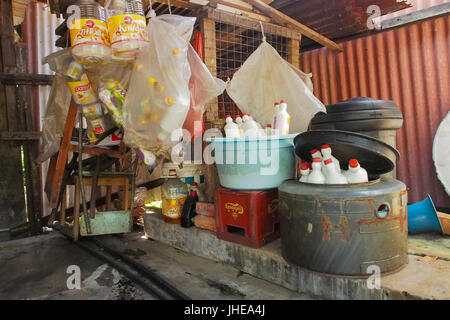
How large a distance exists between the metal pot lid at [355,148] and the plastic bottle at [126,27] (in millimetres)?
1394

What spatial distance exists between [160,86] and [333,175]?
1389 millimetres

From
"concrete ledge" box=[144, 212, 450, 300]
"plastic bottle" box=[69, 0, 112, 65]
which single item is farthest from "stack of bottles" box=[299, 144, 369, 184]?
"plastic bottle" box=[69, 0, 112, 65]

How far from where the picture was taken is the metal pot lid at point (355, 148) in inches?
75.3

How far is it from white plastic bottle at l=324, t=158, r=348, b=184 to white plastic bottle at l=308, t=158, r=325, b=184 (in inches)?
2.2

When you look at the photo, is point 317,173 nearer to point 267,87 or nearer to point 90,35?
point 267,87

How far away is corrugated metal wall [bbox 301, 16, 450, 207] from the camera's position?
379 centimetres

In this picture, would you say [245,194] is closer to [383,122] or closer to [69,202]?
[383,122]

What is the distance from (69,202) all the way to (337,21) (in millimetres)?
4553

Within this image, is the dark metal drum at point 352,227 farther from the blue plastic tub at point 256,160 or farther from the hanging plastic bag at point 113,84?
the hanging plastic bag at point 113,84

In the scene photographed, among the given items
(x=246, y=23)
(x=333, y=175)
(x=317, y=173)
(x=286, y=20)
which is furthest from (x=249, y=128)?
(x=286, y=20)

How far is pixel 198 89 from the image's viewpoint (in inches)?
114

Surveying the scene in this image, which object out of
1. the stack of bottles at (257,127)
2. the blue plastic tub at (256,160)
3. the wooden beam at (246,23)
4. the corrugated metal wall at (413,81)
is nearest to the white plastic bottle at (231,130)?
the stack of bottles at (257,127)

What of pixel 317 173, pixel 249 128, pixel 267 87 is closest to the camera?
pixel 317 173

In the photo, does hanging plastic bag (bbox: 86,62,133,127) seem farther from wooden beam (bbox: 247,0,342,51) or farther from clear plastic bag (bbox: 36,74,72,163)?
wooden beam (bbox: 247,0,342,51)
